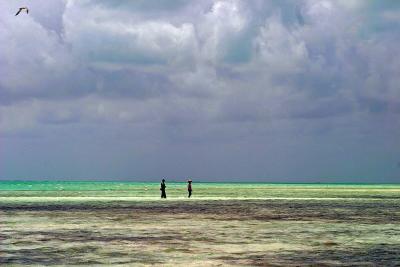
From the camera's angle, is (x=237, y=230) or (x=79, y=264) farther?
(x=237, y=230)

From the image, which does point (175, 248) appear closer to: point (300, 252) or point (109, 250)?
point (109, 250)

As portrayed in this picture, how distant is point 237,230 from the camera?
85.9 feet

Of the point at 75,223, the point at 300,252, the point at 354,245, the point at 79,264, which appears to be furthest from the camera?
the point at 75,223

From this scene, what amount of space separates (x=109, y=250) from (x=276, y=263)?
18.6 ft

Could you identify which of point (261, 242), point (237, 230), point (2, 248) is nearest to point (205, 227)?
point (237, 230)

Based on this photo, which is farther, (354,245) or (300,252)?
(354,245)

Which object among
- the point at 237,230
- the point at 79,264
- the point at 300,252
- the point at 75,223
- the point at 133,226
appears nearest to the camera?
the point at 79,264

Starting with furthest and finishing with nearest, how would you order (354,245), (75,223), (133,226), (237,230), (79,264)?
(75,223) < (133,226) < (237,230) < (354,245) < (79,264)

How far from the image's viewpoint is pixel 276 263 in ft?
55.4

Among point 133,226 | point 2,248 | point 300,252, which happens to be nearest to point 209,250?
point 300,252

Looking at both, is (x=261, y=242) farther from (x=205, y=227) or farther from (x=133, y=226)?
(x=133, y=226)

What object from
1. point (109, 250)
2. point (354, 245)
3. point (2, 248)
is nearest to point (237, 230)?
point (354, 245)

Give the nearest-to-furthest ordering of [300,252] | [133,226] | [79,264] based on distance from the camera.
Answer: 1. [79,264]
2. [300,252]
3. [133,226]

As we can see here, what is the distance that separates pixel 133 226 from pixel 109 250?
28.6ft
